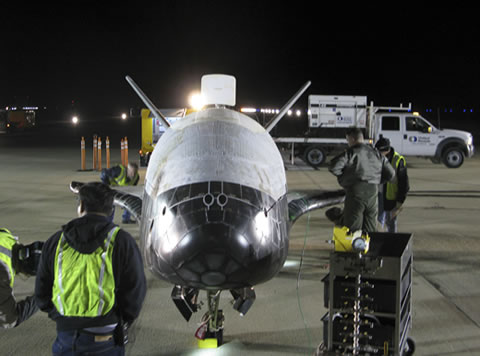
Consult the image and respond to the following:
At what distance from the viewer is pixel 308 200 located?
6242 mm

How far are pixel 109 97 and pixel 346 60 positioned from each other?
67664 mm

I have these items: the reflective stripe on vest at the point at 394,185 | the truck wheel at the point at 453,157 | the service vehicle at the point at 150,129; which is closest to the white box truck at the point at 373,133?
the truck wheel at the point at 453,157

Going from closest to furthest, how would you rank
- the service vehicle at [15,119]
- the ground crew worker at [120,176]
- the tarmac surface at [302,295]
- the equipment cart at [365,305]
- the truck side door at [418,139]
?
the equipment cart at [365,305] < the tarmac surface at [302,295] < the ground crew worker at [120,176] < the truck side door at [418,139] < the service vehicle at [15,119]

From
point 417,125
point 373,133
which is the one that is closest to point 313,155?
point 373,133

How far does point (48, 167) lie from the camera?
20.1m

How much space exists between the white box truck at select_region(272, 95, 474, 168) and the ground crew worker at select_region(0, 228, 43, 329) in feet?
57.9

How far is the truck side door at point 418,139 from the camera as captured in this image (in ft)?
69.7

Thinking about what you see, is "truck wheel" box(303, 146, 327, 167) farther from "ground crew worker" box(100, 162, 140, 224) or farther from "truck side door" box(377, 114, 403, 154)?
"ground crew worker" box(100, 162, 140, 224)

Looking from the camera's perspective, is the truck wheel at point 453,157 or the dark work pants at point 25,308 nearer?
the dark work pants at point 25,308

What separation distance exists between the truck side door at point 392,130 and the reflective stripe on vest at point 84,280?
759 inches

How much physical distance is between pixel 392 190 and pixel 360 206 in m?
1.57

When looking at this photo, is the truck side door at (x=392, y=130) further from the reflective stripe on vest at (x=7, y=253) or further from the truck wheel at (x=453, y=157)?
the reflective stripe on vest at (x=7, y=253)

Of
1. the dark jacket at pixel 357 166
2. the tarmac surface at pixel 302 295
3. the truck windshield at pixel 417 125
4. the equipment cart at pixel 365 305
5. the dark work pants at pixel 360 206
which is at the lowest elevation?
the tarmac surface at pixel 302 295

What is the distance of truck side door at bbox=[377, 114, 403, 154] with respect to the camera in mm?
21297
